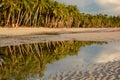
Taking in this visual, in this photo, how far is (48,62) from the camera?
15.8 meters

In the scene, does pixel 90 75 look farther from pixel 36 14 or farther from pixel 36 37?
pixel 36 14

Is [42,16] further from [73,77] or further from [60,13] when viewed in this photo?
[73,77]

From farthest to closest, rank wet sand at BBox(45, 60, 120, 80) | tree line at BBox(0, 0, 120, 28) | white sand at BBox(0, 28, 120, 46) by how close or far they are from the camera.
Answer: tree line at BBox(0, 0, 120, 28), white sand at BBox(0, 28, 120, 46), wet sand at BBox(45, 60, 120, 80)

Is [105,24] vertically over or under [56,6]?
under

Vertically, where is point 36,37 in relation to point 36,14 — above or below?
below

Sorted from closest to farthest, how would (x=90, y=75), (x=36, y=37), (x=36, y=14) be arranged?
(x=90, y=75) < (x=36, y=37) < (x=36, y=14)

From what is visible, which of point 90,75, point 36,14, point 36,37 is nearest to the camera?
point 90,75

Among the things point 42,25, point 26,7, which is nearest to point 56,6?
point 42,25

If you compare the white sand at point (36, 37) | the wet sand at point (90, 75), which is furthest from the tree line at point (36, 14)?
the wet sand at point (90, 75)

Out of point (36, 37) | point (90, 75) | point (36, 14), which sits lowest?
point (36, 37)

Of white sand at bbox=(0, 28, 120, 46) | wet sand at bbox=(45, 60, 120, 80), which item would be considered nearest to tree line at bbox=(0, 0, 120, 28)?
white sand at bbox=(0, 28, 120, 46)

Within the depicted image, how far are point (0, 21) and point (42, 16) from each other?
18.8 metres

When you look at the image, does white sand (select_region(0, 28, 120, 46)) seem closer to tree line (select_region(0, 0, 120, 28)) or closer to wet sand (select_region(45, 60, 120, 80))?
tree line (select_region(0, 0, 120, 28))

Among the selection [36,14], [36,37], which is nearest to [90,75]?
[36,37]
